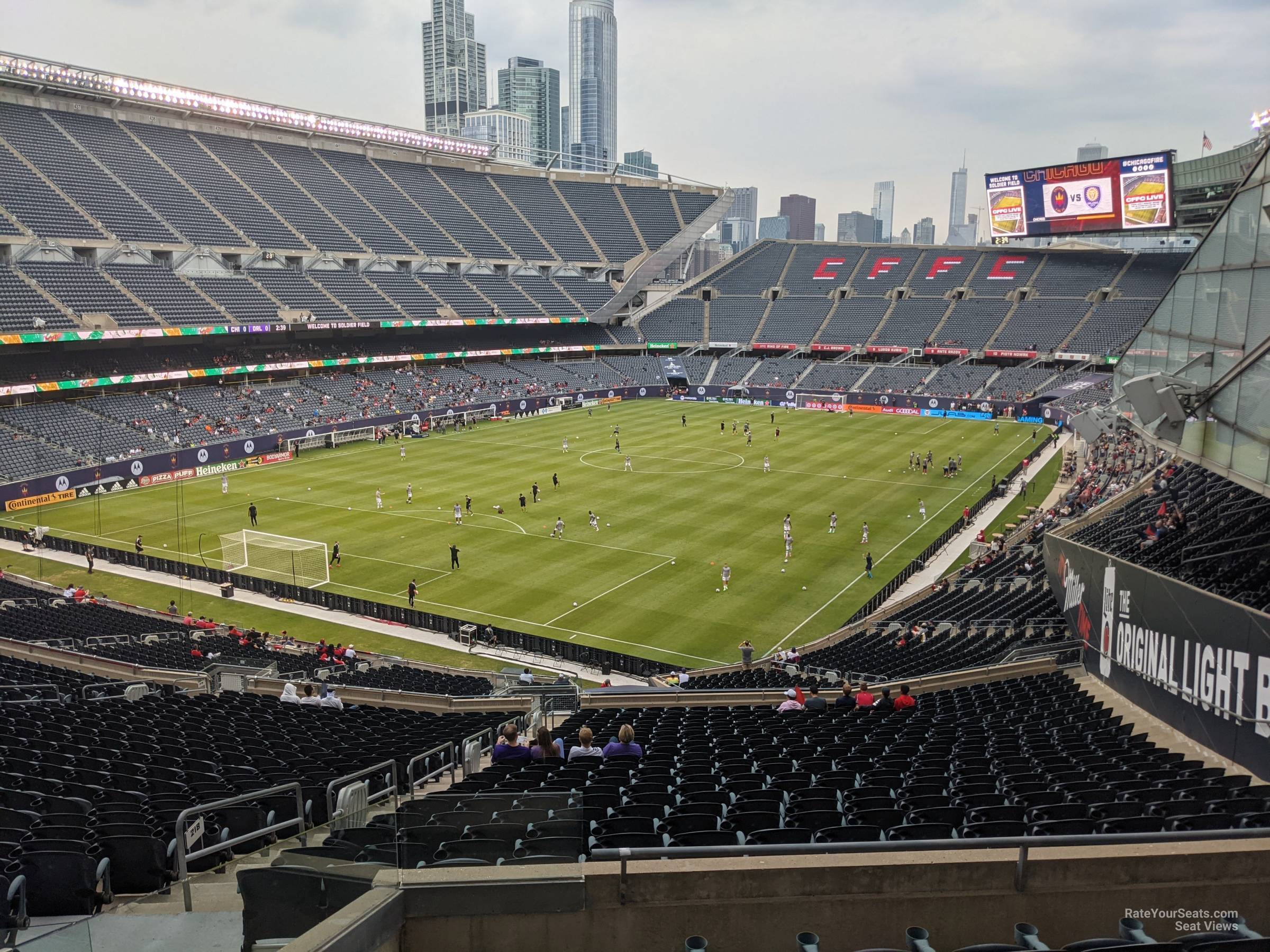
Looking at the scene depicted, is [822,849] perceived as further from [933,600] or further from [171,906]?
[933,600]

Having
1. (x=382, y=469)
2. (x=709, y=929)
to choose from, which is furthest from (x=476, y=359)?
(x=709, y=929)

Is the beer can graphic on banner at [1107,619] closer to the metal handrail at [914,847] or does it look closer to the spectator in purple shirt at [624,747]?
the spectator in purple shirt at [624,747]

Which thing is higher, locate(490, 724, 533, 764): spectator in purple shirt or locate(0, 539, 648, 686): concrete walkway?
locate(490, 724, 533, 764): spectator in purple shirt

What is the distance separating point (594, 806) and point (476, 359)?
295ft

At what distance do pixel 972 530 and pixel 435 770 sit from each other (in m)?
37.8

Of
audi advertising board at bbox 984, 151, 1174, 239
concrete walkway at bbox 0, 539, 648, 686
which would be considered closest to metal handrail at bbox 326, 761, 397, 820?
concrete walkway at bbox 0, 539, 648, 686

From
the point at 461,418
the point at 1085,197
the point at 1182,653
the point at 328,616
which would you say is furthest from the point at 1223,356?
the point at 1085,197

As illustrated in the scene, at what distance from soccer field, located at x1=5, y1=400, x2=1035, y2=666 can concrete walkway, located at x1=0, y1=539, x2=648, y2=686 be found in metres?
1.78

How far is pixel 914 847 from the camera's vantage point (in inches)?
241

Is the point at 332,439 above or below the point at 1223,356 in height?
below

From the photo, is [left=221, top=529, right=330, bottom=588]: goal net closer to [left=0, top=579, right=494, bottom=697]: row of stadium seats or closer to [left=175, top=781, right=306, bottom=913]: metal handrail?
[left=0, top=579, right=494, bottom=697]: row of stadium seats

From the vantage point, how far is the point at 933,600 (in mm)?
32438

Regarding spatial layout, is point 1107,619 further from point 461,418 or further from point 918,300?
point 918,300

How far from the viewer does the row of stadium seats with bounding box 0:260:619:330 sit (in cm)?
6166
